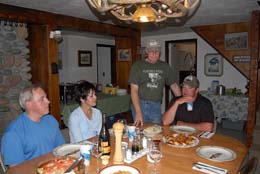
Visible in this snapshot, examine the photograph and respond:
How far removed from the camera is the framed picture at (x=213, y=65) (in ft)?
18.0

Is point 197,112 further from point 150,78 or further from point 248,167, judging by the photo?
point 248,167

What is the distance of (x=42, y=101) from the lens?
1.78m

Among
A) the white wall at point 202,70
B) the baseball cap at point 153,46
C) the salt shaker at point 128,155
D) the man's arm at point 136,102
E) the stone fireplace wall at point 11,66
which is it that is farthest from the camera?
the white wall at point 202,70

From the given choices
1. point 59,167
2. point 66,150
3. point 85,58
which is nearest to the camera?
point 59,167

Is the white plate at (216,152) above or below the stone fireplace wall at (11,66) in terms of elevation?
below

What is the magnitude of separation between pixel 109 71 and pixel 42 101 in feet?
19.4

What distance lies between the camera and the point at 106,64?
7.65m

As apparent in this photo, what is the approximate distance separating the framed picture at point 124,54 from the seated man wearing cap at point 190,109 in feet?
10.6

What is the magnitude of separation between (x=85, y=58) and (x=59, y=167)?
5.41m

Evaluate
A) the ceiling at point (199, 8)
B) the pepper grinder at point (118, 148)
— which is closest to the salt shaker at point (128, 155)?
the pepper grinder at point (118, 148)

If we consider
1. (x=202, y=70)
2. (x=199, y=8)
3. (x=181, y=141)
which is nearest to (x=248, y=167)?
(x=181, y=141)

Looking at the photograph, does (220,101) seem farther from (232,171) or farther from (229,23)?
(232,171)

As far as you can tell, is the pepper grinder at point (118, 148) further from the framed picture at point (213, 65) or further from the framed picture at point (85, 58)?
the framed picture at point (85, 58)

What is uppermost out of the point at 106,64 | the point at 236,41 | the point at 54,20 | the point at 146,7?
the point at 54,20
